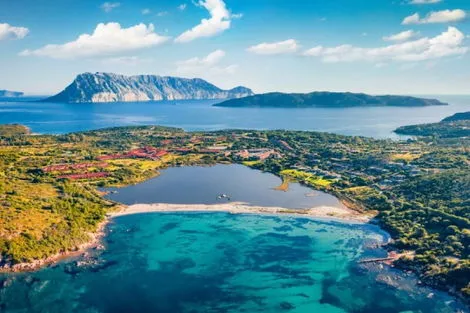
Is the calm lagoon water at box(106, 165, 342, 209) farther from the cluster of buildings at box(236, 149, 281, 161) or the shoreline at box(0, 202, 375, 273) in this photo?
the cluster of buildings at box(236, 149, 281, 161)

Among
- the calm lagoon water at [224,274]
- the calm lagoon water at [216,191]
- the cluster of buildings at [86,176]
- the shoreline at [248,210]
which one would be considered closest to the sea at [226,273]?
the calm lagoon water at [224,274]

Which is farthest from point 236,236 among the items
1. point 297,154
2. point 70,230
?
point 297,154

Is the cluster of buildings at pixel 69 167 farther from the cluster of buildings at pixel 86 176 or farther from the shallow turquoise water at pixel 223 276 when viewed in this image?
the shallow turquoise water at pixel 223 276

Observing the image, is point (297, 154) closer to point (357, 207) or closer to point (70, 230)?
point (357, 207)

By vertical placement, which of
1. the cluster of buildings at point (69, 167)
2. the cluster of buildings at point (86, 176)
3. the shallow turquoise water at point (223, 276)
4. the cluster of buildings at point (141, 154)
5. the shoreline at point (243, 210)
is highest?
the cluster of buildings at point (141, 154)

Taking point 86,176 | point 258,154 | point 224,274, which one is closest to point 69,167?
point 86,176
